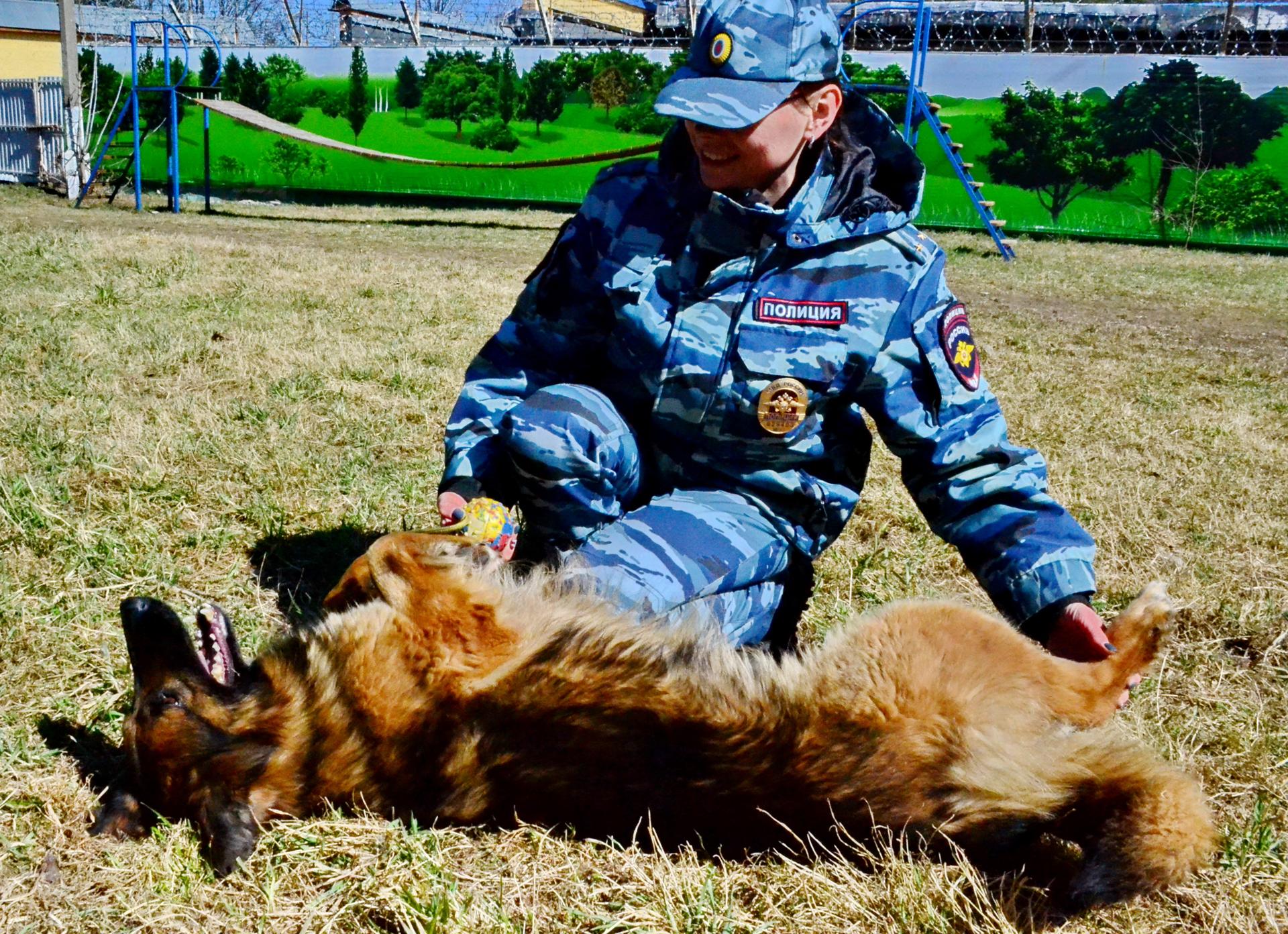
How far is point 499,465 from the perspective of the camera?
9.75 feet

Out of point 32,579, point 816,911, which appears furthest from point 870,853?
point 32,579

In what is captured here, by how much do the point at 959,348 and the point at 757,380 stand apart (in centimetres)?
50

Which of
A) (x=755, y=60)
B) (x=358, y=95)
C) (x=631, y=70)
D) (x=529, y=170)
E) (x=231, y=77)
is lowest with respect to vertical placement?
(x=755, y=60)

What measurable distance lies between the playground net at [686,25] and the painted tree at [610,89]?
1.91 metres

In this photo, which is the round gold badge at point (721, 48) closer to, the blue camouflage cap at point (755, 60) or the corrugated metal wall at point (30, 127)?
the blue camouflage cap at point (755, 60)

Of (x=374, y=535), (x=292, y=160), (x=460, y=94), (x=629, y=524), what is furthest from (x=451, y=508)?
(x=292, y=160)

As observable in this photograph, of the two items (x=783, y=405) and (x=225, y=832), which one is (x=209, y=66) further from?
(x=225, y=832)

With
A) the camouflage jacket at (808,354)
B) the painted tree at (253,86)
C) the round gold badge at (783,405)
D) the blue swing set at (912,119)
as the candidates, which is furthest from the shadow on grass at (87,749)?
the painted tree at (253,86)

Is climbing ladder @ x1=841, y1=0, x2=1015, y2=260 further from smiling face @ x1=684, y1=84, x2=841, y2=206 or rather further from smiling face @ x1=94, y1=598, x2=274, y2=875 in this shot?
smiling face @ x1=94, y1=598, x2=274, y2=875

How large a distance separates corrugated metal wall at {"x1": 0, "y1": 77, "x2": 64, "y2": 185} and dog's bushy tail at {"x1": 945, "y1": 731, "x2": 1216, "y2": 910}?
21174mm

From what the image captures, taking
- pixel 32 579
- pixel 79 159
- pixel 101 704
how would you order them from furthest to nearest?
pixel 79 159 < pixel 32 579 < pixel 101 704

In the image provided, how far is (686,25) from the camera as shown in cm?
2089

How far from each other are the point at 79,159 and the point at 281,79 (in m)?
3.67

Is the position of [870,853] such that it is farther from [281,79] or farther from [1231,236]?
[281,79]
